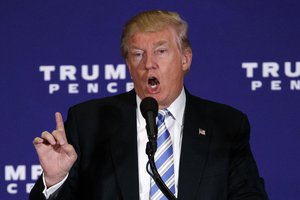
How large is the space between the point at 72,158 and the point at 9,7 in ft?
3.40

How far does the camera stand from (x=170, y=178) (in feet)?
6.50

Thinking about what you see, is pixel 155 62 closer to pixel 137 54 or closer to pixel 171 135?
pixel 137 54

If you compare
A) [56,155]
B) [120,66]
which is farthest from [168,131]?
[120,66]

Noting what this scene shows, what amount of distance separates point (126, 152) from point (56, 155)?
0.28m

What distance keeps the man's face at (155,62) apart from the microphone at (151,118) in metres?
0.39

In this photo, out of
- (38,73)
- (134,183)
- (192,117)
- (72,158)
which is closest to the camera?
(72,158)

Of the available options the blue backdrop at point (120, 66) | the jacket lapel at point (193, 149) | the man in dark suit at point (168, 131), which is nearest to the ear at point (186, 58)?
the man in dark suit at point (168, 131)

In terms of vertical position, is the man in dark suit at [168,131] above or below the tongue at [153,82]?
below

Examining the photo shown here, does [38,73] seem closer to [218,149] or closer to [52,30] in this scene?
[52,30]

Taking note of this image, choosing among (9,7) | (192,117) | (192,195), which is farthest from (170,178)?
(9,7)

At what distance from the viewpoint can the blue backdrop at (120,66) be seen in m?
2.63

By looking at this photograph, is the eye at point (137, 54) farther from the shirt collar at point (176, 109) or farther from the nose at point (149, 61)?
the shirt collar at point (176, 109)

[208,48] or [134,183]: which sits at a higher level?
[208,48]

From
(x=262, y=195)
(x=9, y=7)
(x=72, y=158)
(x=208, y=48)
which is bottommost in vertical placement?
(x=262, y=195)
